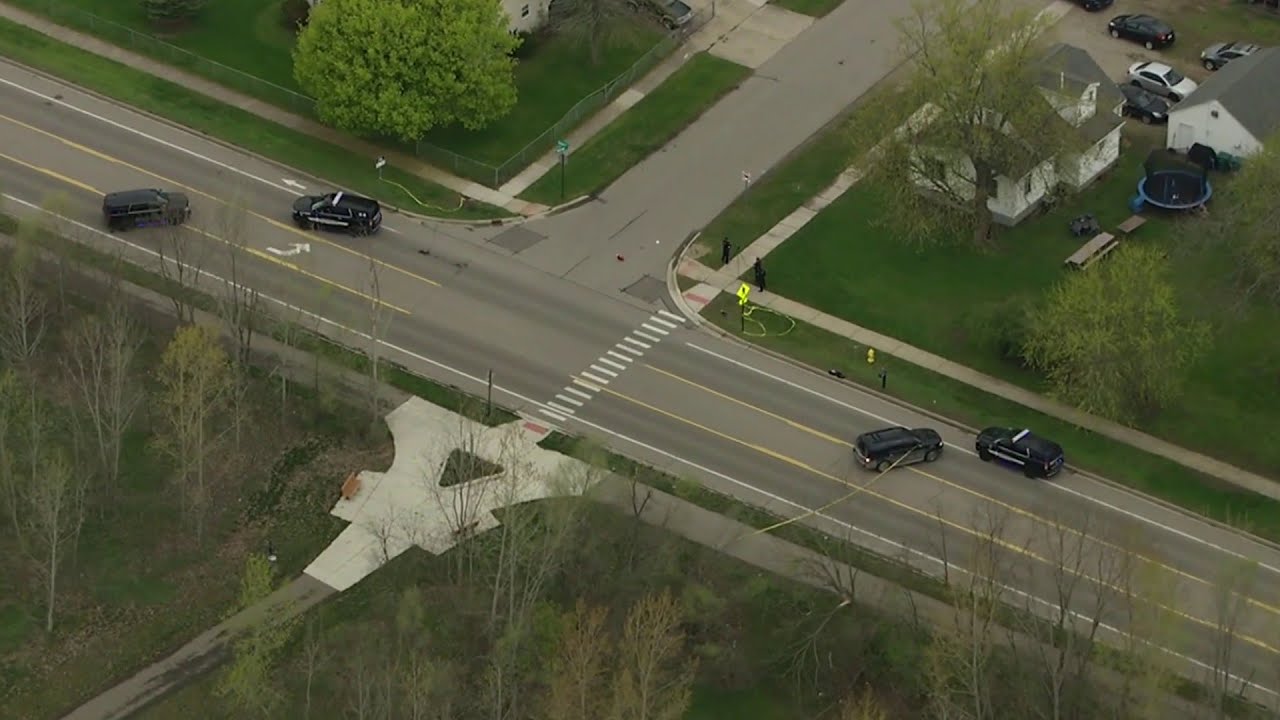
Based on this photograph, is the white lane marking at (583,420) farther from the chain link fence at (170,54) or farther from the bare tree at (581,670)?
the chain link fence at (170,54)

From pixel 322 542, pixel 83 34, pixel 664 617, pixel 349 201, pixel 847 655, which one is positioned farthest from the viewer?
pixel 83 34

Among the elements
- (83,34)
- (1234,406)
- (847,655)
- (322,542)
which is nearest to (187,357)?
(322,542)

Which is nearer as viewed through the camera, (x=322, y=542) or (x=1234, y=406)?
(x=322, y=542)

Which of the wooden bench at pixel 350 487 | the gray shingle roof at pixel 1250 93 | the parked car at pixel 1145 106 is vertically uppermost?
the gray shingle roof at pixel 1250 93

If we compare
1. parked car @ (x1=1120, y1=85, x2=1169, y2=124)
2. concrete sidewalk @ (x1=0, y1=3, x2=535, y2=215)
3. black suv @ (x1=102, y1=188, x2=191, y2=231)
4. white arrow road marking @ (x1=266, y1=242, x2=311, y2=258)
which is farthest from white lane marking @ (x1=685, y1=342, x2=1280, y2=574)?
parked car @ (x1=1120, y1=85, x2=1169, y2=124)

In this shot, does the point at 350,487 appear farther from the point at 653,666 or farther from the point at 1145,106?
the point at 1145,106

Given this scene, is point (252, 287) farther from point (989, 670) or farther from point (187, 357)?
point (989, 670)

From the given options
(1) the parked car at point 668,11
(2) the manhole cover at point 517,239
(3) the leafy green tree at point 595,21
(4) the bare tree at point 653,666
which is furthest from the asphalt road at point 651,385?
(1) the parked car at point 668,11

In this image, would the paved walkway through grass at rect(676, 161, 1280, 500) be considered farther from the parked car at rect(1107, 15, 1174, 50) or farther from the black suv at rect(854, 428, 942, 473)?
the parked car at rect(1107, 15, 1174, 50)
